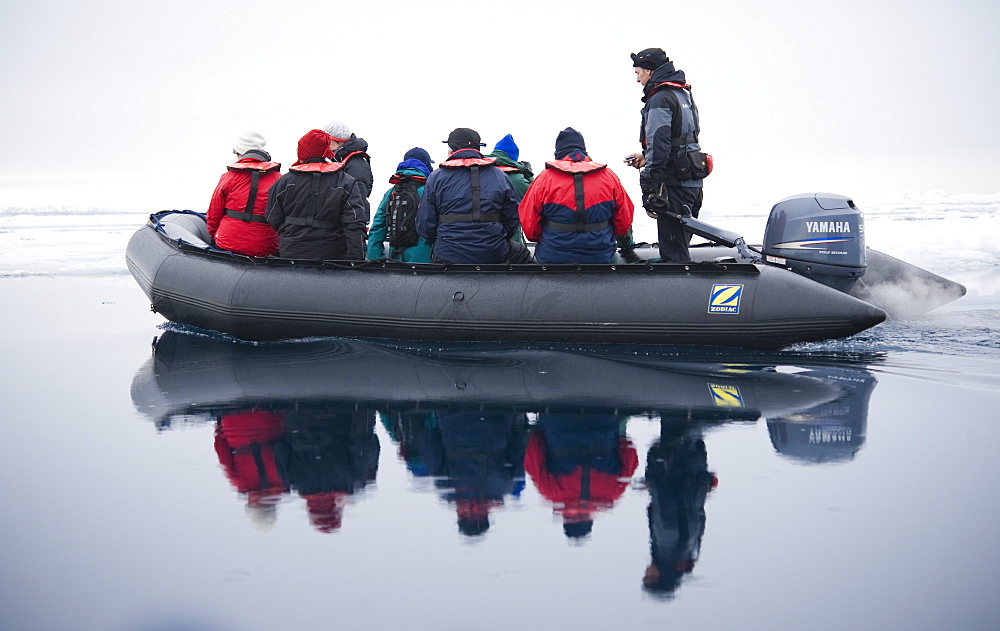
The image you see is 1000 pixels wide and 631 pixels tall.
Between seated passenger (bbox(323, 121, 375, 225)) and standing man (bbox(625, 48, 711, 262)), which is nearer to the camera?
standing man (bbox(625, 48, 711, 262))

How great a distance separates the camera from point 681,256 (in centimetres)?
685

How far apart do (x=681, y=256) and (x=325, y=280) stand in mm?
2562

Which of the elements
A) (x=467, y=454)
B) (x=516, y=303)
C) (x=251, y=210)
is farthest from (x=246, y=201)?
(x=467, y=454)

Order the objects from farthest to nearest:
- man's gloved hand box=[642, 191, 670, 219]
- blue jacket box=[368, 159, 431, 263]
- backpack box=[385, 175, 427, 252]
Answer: blue jacket box=[368, 159, 431, 263] → backpack box=[385, 175, 427, 252] → man's gloved hand box=[642, 191, 670, 219]

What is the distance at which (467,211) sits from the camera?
659 centimetres

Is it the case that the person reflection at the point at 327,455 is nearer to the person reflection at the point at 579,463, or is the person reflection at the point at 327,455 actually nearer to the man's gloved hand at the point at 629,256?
the person reflection at the point at 579,463

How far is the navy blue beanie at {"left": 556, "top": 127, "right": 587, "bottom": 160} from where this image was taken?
20.8 ft

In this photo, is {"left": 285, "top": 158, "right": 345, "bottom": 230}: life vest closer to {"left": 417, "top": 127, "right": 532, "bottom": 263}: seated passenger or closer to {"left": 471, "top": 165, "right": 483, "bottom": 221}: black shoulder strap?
{"left": 417, "top": 127, "right": 532, "bottom": 263}: seated passenger

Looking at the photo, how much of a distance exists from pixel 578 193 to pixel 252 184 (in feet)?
8.70

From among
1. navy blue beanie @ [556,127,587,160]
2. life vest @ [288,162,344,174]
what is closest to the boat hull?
life vest @ [288,162,344,174]

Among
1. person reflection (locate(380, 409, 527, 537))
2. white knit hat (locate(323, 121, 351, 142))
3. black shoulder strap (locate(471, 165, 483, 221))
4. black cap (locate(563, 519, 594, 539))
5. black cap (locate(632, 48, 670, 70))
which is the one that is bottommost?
person reflection (locate(380, 409, 527, 537))

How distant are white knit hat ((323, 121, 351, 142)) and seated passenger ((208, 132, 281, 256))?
688mm

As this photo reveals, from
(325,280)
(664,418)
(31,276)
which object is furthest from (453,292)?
(31,276)

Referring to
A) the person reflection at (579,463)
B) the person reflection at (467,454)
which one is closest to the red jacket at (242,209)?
the person reflection at (467,454)
